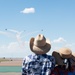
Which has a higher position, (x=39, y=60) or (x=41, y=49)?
(x=41, y=49)

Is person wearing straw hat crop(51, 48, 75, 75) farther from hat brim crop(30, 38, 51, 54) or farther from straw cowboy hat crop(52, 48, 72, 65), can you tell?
hat brim crop(30, 38, 51, 54)

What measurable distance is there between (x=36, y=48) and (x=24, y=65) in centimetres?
32

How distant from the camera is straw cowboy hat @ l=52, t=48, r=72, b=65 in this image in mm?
5016

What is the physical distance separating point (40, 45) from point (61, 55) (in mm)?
342

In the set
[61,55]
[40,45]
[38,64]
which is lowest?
[38,64]

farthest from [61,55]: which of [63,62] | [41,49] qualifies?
[41,49]

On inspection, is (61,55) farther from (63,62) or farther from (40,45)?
(40,45)

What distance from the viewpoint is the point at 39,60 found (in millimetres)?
4969

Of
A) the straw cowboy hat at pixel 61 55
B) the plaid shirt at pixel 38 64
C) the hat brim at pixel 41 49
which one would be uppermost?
the hat brim at pixel 41 49

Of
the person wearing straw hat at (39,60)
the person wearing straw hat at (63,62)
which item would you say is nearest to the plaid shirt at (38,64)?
the person wearing straw hat at (39,60)

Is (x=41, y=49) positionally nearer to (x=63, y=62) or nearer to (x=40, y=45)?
(x=40, y=45)

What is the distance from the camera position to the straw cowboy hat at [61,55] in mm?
5016

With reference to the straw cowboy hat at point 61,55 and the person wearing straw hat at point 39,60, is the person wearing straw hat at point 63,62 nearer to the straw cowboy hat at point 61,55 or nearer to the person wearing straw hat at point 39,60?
the straw cowboy hat at point 61,55

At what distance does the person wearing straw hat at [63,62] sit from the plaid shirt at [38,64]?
115 mm
